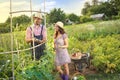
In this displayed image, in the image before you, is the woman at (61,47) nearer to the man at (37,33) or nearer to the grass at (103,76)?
the man at (37,33)

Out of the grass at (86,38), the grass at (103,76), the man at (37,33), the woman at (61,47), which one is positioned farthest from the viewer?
the grass at (86,38)

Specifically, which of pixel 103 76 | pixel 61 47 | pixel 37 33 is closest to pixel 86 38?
pixel 103 76

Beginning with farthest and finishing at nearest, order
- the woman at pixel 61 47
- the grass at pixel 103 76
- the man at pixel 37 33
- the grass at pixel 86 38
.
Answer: the grass at pixel 86 38, the grass at pixel 103 76, the woman at pixel 61 47, the man at pixel 37 33

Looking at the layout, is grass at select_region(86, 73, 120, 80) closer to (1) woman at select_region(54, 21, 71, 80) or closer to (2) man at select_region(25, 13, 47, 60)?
(1) woman at select_region(54, 21, 71, 80)

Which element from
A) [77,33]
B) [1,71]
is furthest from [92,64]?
[77,33]

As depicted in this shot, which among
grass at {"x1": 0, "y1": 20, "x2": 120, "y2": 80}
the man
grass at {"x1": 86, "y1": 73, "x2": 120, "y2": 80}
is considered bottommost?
grass at {"x1": 86, "y1": 73, "x2": 120, "y2": 80}

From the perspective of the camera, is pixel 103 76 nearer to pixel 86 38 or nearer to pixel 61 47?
pixel 61 47

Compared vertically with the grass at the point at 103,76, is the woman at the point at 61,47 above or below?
above

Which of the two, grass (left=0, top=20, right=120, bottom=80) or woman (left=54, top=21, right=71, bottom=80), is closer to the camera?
woman (left=54, top=21, right=71, bottom=80)

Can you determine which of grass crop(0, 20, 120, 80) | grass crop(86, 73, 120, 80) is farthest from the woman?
grass crop(86, 73, 120, 80)

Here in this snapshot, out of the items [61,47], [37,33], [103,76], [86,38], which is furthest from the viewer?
[86,38]

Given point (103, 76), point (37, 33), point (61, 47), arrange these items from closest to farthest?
point (37, 33)
point (61, 47)
point (103, 76)

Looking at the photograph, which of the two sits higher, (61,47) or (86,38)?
(61,47)

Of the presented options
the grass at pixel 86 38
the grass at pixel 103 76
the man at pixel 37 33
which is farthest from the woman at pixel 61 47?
the grass at pixel 103 76
